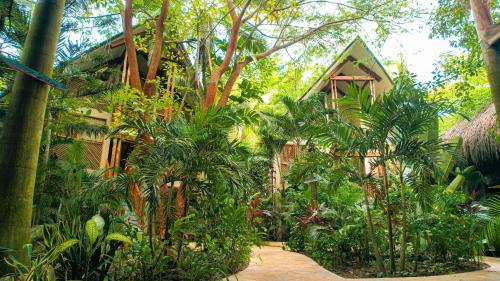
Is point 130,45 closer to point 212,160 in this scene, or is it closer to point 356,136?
point 212,160

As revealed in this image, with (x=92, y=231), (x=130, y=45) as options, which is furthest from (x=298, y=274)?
(x=130, y=45)

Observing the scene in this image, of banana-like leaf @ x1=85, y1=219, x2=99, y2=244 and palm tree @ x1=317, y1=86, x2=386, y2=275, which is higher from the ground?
palm tree @ x1=317, y1=86, x2=386, y2=275

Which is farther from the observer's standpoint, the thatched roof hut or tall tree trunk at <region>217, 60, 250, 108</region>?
the thatched roof hut

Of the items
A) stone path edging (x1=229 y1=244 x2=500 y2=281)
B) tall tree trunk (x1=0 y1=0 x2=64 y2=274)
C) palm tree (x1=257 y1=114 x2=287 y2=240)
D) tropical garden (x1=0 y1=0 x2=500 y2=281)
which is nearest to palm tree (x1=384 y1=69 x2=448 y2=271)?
tropical garden (x1=0 y1=0 x2=500 y2=281)

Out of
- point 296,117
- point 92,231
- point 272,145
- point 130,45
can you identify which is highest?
point 130,45

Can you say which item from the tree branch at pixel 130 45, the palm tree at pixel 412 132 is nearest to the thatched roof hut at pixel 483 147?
the palm tree at pixel 412 132

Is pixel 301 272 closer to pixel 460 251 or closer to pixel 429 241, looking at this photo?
pixel 429 241

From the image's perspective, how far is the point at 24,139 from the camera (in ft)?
7.52

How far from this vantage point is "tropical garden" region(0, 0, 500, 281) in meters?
2.48

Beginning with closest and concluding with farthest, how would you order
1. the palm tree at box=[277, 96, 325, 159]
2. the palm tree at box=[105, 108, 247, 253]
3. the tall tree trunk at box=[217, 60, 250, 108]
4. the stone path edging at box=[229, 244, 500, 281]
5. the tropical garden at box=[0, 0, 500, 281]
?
the tropical garden at box=[0, 0, 500, 281], the palm tree at box=[105, 108, 247, 253], the stone path edging at box=[229, 244, 500, 281], the tall tree trunk at box=[217, 60, 250, 108], the palm tree at box=[277, 96, 325, 159]

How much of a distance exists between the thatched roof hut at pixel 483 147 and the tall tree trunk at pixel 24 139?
972 cm

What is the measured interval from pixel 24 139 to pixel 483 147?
396 inches

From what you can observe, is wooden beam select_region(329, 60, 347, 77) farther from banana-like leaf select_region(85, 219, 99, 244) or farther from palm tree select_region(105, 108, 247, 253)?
banana-like leaf select_region(85, 219, 99, 244)

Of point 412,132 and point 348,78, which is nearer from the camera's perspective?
point 412,132
